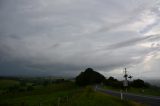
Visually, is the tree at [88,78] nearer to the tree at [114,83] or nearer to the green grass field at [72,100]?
the tree at [114,83]

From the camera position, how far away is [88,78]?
133875mm

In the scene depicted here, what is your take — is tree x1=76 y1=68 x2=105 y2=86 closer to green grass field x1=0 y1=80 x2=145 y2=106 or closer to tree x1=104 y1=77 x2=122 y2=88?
tree x1=104 y1=77 x2=122 y2=88

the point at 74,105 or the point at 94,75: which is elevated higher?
the point at 94,75

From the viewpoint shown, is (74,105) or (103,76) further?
(103,76)

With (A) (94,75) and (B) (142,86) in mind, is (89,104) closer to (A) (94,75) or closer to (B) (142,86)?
(B) (142,86)

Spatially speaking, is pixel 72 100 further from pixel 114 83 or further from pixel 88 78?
pixel 88 78

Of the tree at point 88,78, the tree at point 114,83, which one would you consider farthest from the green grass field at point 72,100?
the tree at point 88,78

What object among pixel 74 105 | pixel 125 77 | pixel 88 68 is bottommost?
pixel 74 105

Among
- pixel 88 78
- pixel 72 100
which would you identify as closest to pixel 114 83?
pixel 88 78

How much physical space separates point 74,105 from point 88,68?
105 meters

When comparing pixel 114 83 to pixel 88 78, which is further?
pixel 88 78

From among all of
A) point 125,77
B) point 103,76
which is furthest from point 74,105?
point 103,76

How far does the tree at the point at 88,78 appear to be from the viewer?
131375 mm

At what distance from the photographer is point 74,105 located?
3456cm
